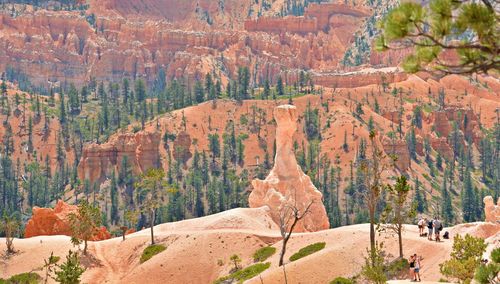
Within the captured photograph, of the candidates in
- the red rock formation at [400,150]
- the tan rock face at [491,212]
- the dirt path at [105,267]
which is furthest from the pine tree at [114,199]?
the tan rock face at [491,212]

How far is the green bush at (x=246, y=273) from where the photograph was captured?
2600 inches

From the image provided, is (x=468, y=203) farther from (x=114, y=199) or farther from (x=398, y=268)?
(x=398, y=268)

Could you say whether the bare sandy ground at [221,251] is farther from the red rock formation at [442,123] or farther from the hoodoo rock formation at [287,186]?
the red rock formation at [442,123]

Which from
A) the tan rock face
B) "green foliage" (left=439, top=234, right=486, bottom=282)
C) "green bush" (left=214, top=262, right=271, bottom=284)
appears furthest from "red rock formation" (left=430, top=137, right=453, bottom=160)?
"green foliage" (left=439, top=234, right=486, bottom=282)

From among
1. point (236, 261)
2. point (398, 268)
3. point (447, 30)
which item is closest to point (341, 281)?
point (398, 268)

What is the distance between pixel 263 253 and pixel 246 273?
16.4ft

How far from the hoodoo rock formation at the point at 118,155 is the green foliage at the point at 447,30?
496 ft

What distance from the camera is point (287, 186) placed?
84.9 m

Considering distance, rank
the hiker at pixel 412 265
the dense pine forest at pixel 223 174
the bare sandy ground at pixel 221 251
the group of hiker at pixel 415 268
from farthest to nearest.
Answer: the dense pine forest at pixel 223 174, the bare sandy ground at pixel 221 251, the hiker at pixel 412 265, the group of hiker at pixel 415 268

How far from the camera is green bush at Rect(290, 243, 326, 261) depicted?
6708 cm

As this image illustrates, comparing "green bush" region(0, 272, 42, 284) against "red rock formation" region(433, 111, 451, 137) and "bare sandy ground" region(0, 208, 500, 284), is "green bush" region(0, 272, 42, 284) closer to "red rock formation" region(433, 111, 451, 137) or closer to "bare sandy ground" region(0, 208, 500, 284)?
"bare sandy ground" region(0, 208, 500, 284)

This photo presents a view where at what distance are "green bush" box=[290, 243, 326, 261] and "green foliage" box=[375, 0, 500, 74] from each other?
1780 inches

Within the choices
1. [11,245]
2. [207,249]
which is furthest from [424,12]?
[11,245]

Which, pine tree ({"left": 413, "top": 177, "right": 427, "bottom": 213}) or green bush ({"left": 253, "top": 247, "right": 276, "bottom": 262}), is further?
pine tree ({"left": 413, "top": 177, "right": 427, "bottom": 213})
